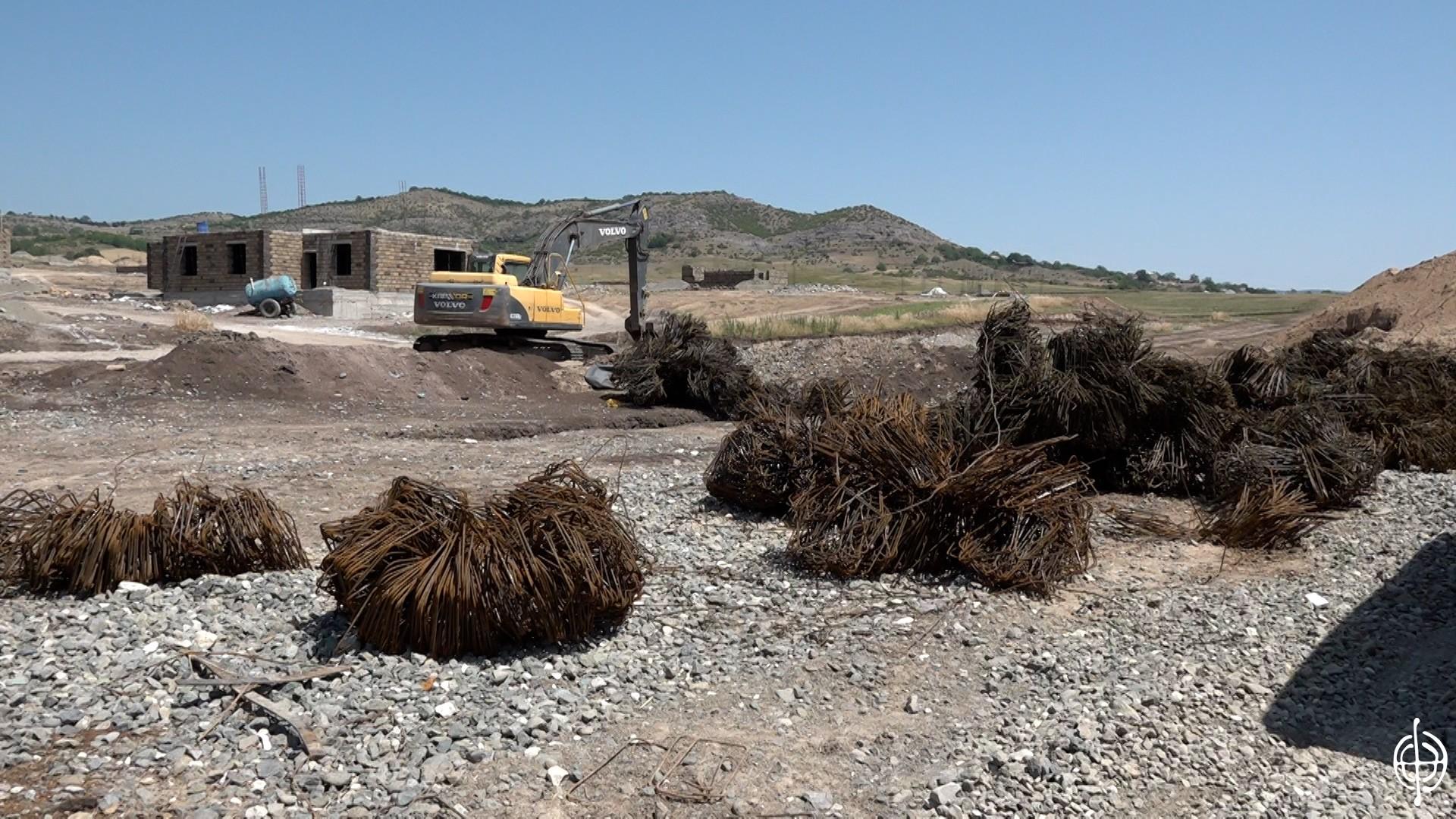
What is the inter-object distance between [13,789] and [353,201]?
154 meters

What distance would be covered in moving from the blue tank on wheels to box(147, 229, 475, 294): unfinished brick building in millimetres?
2775

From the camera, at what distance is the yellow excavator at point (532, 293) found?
2197cm

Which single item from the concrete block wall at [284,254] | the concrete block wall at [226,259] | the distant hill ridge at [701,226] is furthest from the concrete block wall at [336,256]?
the distant hill ridge at [701,226]

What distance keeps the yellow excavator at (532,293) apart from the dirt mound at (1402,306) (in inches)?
528

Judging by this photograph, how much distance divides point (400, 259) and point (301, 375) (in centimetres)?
2297

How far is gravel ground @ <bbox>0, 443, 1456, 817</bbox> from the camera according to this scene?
5027 millimetres

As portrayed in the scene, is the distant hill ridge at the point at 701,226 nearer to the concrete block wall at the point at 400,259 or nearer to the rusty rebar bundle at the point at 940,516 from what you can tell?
the concrete block wall at the point at 400,259

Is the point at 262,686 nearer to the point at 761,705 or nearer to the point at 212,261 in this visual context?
the point at 761,705

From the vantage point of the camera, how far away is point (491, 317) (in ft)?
71.9

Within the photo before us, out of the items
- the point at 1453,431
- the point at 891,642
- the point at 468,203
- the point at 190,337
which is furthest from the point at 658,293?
the point at 468,203

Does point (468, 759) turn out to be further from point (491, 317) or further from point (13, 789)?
point (491, 317)

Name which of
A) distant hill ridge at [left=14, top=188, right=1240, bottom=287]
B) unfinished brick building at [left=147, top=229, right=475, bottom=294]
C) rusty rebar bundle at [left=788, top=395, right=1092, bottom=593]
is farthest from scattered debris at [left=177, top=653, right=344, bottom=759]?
distant hill ridge at [left=14, top=188, right=1240, bottom=287]

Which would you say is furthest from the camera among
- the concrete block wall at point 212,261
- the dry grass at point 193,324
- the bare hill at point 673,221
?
the bare hill at point 673,221

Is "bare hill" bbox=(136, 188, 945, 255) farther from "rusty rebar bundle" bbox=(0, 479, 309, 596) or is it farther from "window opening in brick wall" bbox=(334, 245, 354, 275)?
"rusty rebar bundle" bbox=(0, 479, 309, 596)
